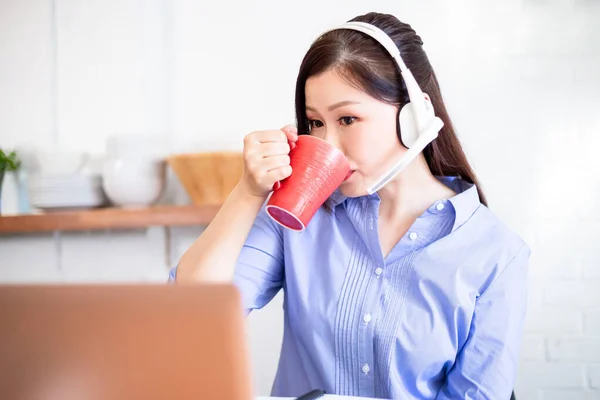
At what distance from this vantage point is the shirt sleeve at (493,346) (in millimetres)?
1003

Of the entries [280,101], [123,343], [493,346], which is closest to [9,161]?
[280,101]

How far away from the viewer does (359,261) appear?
115 centimetres

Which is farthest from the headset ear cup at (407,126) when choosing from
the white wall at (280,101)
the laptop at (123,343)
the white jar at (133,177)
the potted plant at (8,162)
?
the potted plant at (8,162)

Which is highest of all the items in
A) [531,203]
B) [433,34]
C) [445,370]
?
[433,34]

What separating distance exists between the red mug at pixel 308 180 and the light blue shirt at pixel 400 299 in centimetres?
16

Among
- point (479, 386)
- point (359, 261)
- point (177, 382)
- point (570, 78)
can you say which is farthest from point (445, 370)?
point (570, 78)

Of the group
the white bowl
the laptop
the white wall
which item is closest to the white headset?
the laptop

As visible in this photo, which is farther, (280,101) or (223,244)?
(280,101)

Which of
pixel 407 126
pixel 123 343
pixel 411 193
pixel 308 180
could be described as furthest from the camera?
pixel 411 193

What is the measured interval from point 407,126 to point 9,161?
196 cm

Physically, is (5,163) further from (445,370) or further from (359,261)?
(445,370)

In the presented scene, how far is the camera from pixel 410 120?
1.11 metres

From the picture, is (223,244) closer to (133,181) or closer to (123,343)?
(123,343)

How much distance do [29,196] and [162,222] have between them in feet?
2.17
